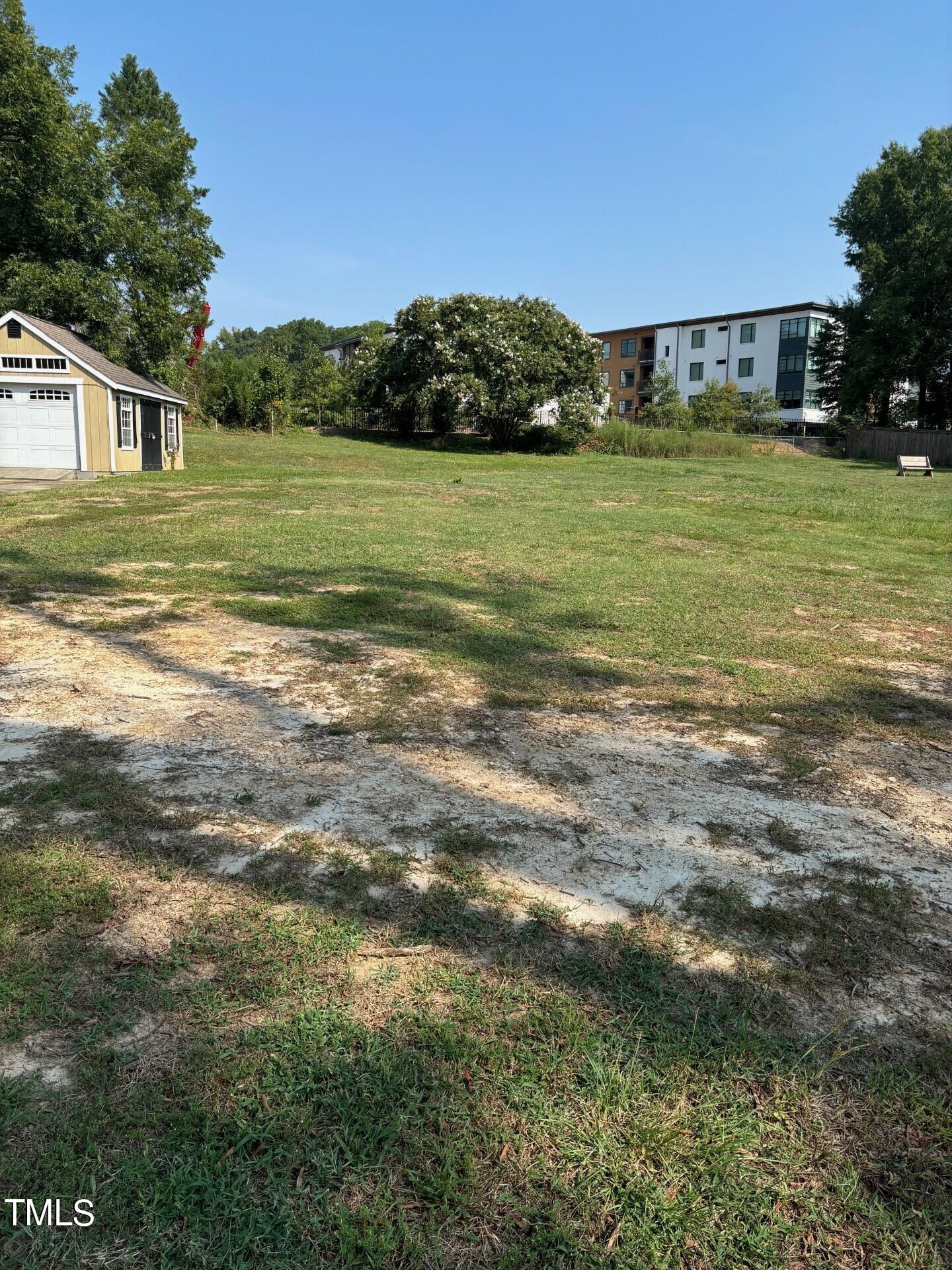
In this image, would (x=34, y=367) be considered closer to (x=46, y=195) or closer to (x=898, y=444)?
(x=46, y=195)

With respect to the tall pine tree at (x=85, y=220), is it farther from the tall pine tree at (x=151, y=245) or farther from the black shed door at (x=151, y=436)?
the black shed door at (x=151, y=436)

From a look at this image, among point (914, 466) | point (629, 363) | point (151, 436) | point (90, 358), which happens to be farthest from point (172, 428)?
point (629, 363)

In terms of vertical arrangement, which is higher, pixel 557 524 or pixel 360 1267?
pixel 557 524

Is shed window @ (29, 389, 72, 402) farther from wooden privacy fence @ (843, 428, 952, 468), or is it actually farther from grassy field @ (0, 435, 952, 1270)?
wooden privacy fence @ (843, 428, 952, 468)

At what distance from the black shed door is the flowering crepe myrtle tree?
12.8m

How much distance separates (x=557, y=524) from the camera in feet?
43.0

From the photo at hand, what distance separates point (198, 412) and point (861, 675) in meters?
39.0

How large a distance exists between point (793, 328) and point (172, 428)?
47.3 metres

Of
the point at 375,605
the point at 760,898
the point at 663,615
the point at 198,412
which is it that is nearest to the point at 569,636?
the point at 663,615

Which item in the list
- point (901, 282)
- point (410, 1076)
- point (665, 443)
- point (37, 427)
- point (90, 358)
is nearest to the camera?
point (410, 1076)

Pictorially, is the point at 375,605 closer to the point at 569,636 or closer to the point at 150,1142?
the point at 569,636

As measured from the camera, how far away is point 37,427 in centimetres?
2138

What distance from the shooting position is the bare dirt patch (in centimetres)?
264

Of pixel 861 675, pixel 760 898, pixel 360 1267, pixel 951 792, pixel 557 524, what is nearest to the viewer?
pixel 360 1267
